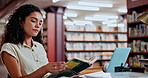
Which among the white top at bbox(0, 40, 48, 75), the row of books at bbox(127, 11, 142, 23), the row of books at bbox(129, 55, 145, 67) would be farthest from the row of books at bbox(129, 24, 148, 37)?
the white top at bbox(0, 40, 48, 75)

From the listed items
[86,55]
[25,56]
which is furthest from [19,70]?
[86,55]

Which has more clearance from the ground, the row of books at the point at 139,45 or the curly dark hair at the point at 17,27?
the curly dark hair at the point at 17,27

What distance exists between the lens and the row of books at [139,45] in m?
4.61

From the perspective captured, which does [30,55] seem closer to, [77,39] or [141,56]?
[141,56]

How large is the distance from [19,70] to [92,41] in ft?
19.9

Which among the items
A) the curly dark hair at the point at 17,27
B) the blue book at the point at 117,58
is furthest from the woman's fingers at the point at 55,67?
the blue book at the point at 117,58

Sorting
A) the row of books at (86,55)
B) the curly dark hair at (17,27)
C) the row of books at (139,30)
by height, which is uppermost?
the curly dark hair at (17,27)

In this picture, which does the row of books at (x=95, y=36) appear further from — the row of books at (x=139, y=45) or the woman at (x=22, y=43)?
the woman at (x=22, y=43)

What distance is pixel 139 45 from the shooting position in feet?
15.5

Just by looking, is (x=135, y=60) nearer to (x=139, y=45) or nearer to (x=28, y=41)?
(x=139, y=45)

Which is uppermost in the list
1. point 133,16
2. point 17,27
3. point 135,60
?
point 133,16

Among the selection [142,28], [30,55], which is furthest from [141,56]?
[30,55]

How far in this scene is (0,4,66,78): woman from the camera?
151cm

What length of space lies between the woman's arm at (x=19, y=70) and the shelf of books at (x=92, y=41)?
5.62m
